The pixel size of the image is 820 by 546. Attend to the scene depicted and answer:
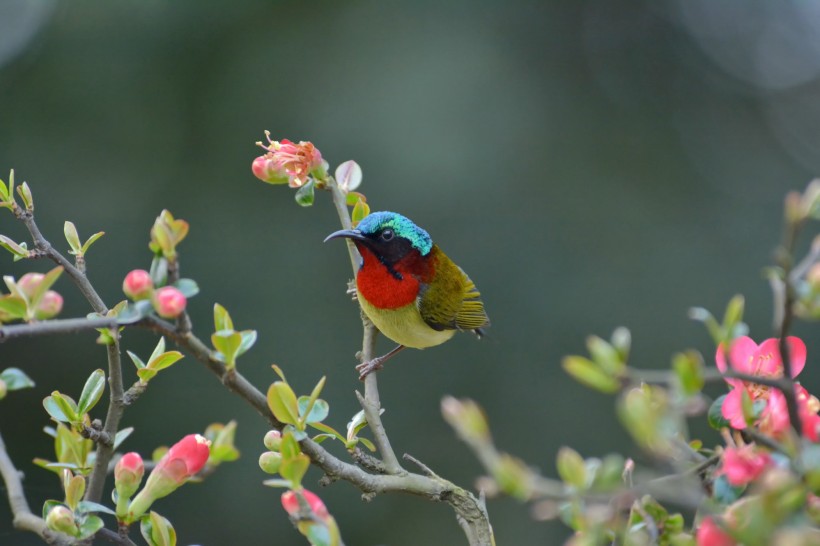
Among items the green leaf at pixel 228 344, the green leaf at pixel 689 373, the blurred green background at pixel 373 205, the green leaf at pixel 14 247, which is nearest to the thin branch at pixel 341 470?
the green leaf at pixel 228 344

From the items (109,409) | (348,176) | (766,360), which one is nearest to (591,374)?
(766,360)

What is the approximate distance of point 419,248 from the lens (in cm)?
203

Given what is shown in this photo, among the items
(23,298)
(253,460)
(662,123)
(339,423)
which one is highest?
(23,298)

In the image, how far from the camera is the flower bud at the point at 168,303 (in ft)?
2.15

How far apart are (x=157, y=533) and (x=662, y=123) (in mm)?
5013

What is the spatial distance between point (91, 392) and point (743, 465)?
65cm

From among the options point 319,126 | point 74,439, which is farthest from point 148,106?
point 74,439

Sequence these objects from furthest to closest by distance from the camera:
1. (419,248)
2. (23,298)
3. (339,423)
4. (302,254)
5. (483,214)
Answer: (483,214), (302,254), (339,423), (419,248), (23,298)

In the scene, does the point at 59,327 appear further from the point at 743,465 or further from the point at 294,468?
the point at 743,465

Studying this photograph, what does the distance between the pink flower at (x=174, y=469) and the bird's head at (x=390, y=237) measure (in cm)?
91

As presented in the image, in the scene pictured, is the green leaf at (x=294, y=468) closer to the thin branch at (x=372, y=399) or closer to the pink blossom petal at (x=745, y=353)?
the thin branch at (x=372, y=399)

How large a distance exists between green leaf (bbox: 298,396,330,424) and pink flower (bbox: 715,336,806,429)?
363 millimetres

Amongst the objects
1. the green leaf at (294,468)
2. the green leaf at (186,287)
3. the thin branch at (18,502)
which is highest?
the green leaf at (186,287)

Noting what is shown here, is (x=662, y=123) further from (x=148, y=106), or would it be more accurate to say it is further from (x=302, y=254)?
(x=148, y=106)
